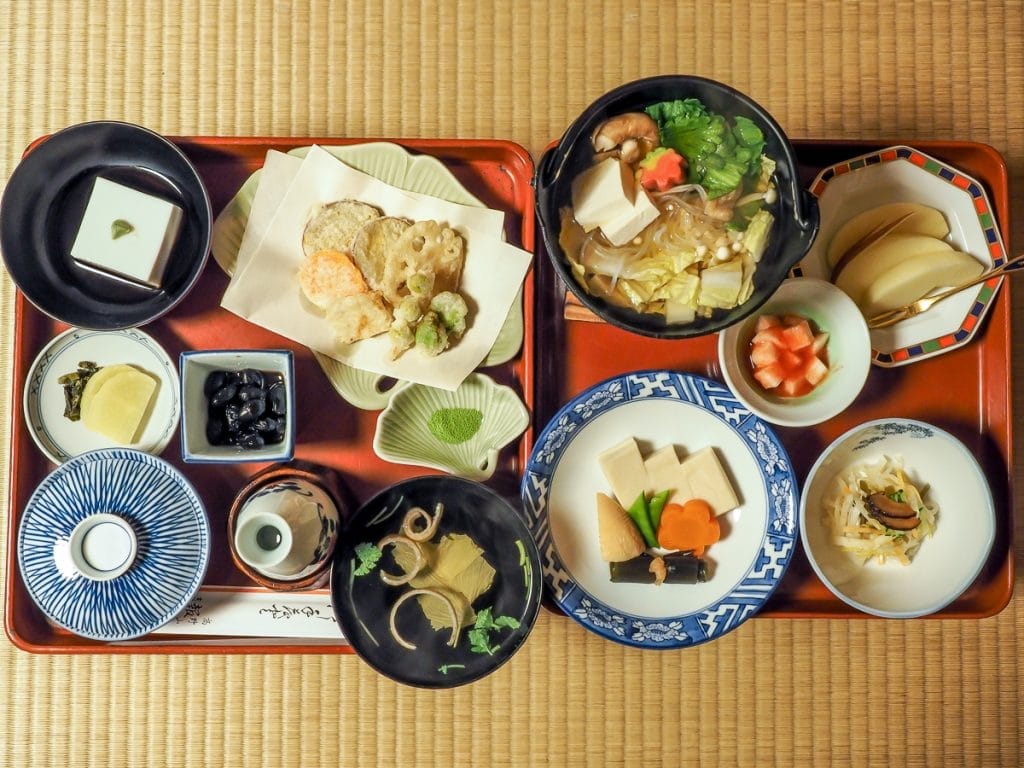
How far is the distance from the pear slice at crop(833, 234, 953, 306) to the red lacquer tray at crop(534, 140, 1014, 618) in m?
0.22

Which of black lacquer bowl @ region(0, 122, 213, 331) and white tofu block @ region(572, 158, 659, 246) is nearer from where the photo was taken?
white tofu block @ region(572, 158, 659, 246)

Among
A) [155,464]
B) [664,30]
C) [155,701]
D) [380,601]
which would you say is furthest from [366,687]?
[664,30]

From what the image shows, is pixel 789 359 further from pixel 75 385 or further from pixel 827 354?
pixel 75 385

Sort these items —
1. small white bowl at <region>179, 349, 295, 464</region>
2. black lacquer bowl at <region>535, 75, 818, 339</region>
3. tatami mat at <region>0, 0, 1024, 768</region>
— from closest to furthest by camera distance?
black lacquer bowl at <region>535, 75, 818, 339</region>, small white bowl at <region>179, 349, 295, 464</region>, tatami mat at <region>0, 0, 1024, 768</region>

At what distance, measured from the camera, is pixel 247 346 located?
69.8 inches

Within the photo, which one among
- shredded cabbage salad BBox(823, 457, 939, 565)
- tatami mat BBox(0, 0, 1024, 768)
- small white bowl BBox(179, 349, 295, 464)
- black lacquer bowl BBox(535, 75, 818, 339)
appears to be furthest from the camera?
tatami mat BBox(0, 0, 1024, 768)

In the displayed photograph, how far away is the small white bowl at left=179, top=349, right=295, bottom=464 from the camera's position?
5.22 feet

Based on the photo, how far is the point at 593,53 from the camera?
1.93m

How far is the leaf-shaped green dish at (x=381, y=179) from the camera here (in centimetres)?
175

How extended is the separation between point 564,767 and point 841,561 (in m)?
0.86

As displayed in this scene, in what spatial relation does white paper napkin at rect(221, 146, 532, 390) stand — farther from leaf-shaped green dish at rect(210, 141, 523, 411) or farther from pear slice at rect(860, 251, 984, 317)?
pear slice at rect(860, 251, 984, 317)

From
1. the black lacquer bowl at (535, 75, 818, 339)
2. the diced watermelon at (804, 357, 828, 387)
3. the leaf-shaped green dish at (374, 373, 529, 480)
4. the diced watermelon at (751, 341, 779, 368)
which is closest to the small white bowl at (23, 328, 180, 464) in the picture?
the leaf-shaped green dish at (374, 373, 529, 480)

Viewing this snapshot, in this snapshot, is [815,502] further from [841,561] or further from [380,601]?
[380,601]

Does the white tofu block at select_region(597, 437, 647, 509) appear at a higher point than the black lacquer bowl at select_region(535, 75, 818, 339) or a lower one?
lower
